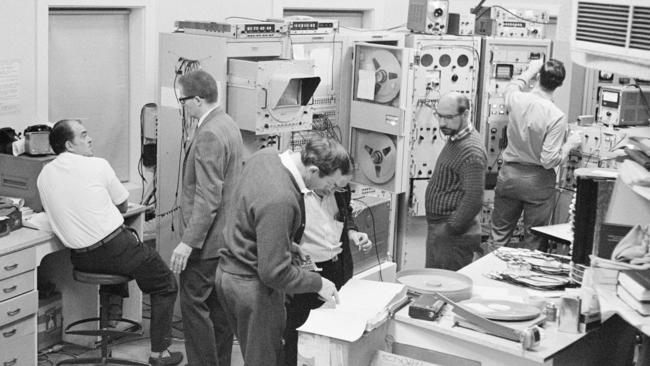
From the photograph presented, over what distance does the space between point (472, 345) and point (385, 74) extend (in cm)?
317

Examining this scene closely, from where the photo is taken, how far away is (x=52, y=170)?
4809 mm

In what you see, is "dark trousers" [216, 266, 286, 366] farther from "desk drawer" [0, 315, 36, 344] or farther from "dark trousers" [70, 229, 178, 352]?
"desk drawer" [0, 315, 36, 344]

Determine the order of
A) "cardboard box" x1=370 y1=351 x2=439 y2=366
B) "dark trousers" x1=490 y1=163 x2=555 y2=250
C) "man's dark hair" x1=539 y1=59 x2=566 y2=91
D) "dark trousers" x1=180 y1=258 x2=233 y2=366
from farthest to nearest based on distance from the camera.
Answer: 1. "dark trousers" x1=490 y1=163 x2=555 y2=250
2. "man's dark hair" x1=539 y1=59 x2=566 y2=91
3. "dark trousers" x1=180 y1=258 x2=233 y2=366
4. "cardboard box" x1=370 y1=351 x2=439 y2=366

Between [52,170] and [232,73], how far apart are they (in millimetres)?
1195

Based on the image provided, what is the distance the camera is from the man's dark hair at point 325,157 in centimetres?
360

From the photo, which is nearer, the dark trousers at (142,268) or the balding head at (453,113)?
the dark trousers at (142,268)

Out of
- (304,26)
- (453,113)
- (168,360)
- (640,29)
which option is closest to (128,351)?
(168,360)

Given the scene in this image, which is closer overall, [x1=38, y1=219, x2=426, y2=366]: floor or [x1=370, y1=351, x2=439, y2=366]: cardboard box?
[x1=370, y1=351, x2=439, y2=366]: cardboard box

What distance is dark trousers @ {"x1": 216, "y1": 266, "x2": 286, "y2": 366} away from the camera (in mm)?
3725

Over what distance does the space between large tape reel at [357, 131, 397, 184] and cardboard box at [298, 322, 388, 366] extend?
9.85ft

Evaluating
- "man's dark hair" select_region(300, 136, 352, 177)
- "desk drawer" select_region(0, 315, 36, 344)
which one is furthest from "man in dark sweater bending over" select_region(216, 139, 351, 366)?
"desk drawer" select_region(0, 315, 36, 344)

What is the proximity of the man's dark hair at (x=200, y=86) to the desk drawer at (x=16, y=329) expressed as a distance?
149cm

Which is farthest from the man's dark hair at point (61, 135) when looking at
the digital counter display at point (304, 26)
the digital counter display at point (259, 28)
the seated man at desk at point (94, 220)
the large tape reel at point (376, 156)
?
the large tape reel at point (376, 156)

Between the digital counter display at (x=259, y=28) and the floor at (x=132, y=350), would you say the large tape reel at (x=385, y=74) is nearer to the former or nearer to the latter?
the digital counter display at (x=259, y=28)
